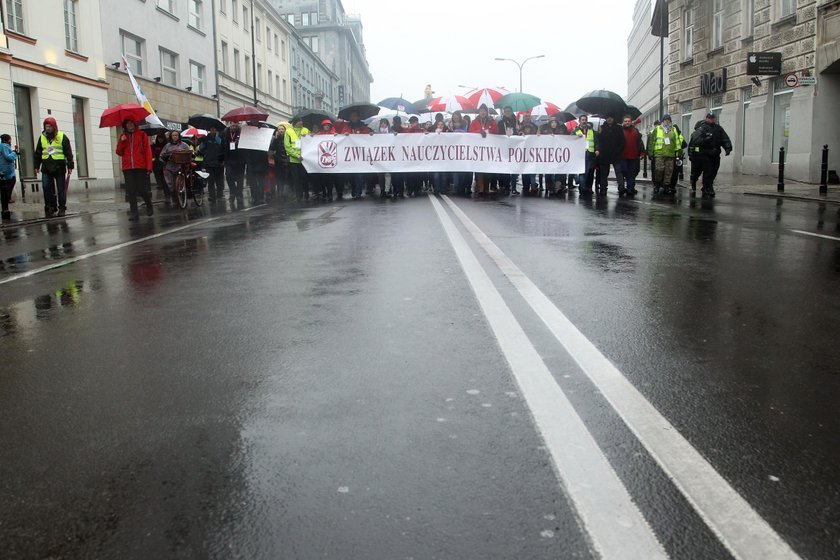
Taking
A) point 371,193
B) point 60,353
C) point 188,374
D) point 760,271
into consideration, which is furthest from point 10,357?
point 371,193

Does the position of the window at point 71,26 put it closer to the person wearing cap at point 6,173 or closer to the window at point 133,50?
the window at point 133,50

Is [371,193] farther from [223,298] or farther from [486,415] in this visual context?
[486,415]

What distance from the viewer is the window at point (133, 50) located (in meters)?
31.3

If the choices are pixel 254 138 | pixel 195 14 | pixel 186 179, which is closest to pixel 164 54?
pixel 195 14

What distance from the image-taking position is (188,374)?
4043 millimetres

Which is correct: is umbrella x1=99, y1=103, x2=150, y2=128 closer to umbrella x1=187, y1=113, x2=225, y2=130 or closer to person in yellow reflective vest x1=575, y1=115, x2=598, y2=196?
umbrella x1=187, y1=113, x2=225, y2=130

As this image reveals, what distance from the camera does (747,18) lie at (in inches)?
1097

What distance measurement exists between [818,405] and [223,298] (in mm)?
4125

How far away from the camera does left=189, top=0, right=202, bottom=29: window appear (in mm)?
38812

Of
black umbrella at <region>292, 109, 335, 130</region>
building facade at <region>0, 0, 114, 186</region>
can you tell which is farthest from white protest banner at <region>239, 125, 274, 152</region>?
building facade at <region>0, 0, 114, 186</region>

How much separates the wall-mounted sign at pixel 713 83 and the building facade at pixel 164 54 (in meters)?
21.1

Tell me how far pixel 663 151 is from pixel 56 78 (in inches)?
713

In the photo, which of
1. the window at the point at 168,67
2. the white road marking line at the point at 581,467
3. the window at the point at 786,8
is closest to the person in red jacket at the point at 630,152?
the window at the point at 786,8

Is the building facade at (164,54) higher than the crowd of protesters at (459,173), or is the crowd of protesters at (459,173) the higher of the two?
the building facade at (164,54)
